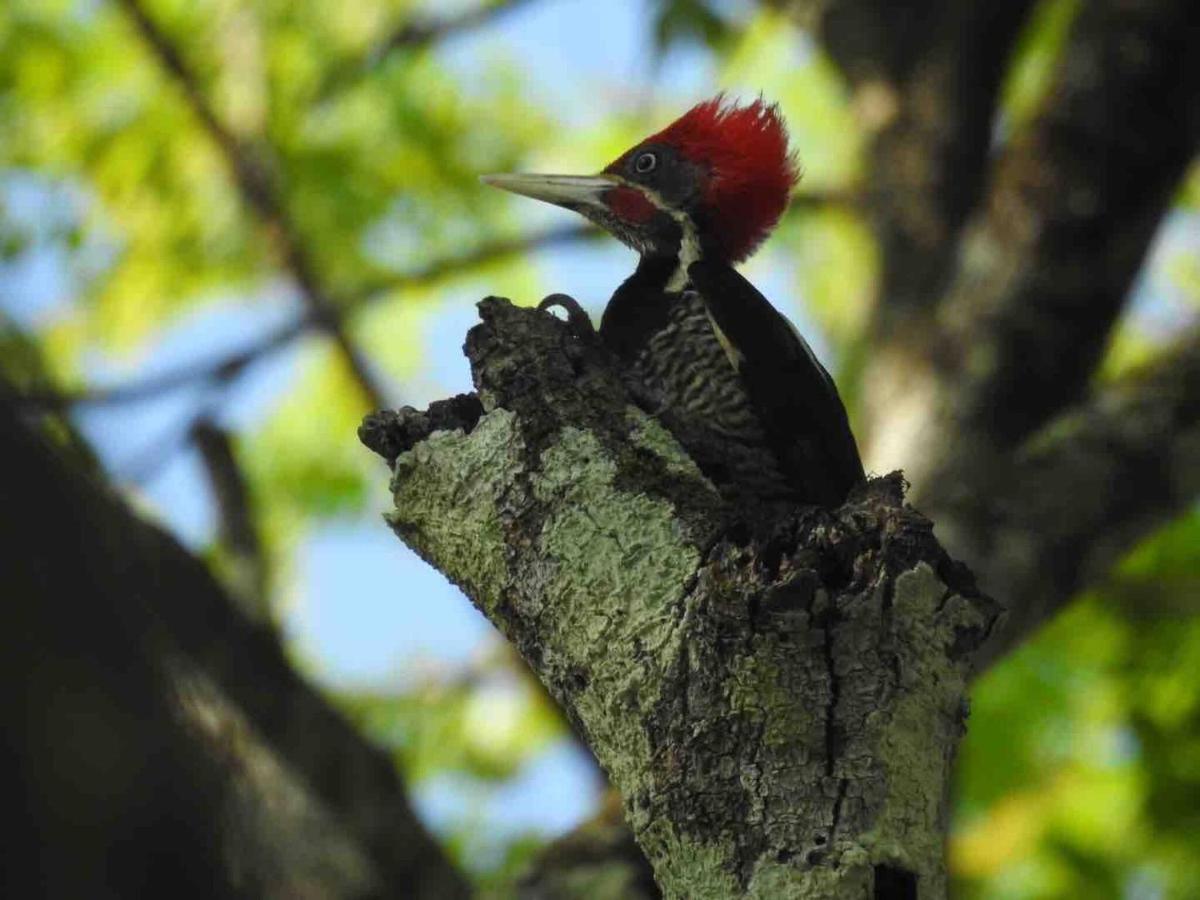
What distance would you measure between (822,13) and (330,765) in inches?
160

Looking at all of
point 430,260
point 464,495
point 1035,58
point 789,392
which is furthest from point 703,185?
point 1035,58

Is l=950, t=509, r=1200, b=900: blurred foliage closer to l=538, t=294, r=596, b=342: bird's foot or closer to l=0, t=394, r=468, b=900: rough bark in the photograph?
l=538, t=294, r=596, b=342: bird's foot

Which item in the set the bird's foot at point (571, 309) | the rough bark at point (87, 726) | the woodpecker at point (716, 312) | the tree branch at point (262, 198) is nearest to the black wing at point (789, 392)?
the woodpecker at point (716, 312)

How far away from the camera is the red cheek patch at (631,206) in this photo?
5023 millimetres

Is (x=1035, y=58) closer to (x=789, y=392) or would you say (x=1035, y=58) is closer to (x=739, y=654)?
(x=789, y=392)

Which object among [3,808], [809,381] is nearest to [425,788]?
[809,381]

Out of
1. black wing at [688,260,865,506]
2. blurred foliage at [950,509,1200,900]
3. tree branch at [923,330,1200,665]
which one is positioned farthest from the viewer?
blurred foliage at [950,509,1200,900]

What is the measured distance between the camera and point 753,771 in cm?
252

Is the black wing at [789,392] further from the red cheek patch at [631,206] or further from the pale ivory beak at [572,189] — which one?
the pale ivory beak at [572,189]

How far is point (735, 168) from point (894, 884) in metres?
2.89

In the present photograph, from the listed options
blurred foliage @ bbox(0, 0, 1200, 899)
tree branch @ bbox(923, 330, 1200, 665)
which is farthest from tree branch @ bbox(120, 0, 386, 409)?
tree branch @ bbox(923, 330, 1200, 665)

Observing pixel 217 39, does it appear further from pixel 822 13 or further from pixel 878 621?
pixel 878 621

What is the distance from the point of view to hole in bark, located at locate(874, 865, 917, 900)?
245 centimetres

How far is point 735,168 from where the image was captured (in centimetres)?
499
